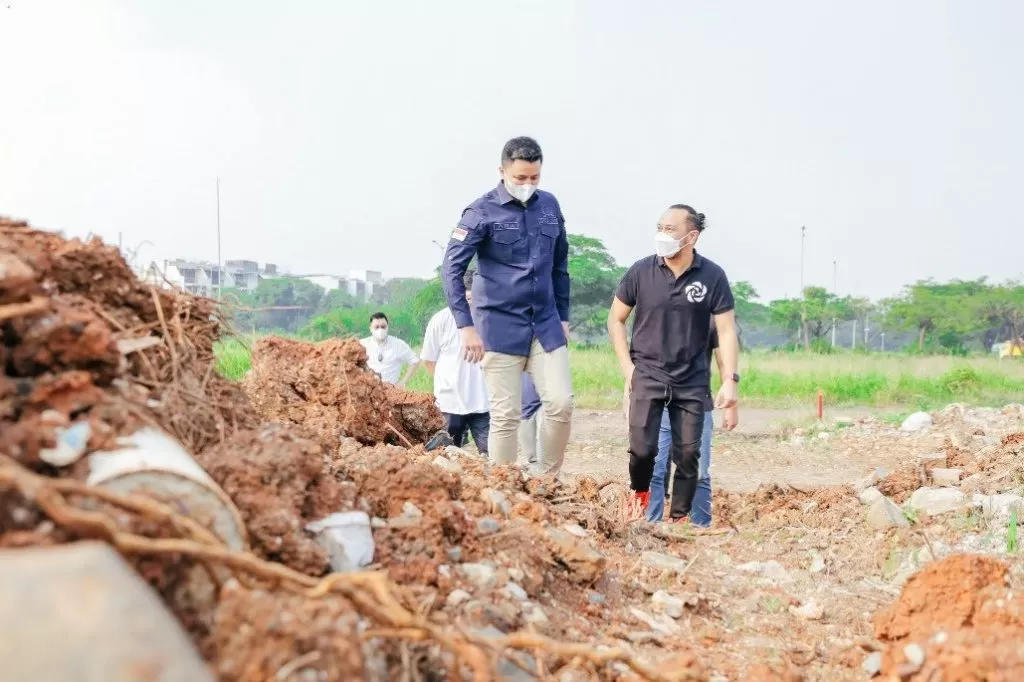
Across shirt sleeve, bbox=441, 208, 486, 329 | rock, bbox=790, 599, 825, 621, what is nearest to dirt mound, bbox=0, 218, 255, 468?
rock, bbox=790, 599, 825, 621

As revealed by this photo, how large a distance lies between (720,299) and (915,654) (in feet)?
9.62

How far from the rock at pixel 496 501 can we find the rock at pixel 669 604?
679 millimetres

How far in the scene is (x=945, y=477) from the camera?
691 cm

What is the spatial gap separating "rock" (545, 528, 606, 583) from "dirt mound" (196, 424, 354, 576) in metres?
0.90

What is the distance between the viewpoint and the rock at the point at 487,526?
342 centimetres

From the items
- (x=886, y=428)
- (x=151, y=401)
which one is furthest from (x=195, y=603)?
(x=886, y=428)

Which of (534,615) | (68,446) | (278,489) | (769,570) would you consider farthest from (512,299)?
(68,446)

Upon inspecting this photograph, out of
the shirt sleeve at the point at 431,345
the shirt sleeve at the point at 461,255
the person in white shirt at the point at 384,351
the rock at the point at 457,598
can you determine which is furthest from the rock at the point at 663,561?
the person in white shirt at the point at 384,351

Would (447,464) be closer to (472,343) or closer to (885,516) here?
(472,343)

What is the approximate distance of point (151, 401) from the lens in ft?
8.66

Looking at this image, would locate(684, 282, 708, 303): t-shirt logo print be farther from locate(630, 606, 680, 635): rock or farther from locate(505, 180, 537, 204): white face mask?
locate(630, 606, 680, 635): rock

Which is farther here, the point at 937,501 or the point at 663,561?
the point at 937,501

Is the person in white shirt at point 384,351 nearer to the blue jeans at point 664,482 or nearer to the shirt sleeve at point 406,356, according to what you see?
the shirt sleeve at point 406,356

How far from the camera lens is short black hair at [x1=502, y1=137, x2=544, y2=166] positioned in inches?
215
